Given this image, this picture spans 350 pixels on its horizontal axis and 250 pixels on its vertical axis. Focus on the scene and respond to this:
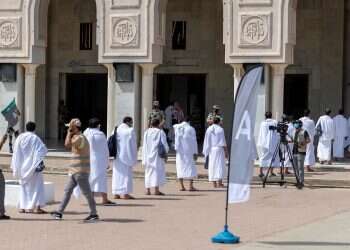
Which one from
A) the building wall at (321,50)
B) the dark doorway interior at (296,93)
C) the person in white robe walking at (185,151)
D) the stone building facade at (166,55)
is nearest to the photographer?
the person in white robe walking at (185,151)

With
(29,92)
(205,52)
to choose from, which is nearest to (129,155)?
(29,92)

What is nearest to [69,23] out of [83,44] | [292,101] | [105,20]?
[83,44]

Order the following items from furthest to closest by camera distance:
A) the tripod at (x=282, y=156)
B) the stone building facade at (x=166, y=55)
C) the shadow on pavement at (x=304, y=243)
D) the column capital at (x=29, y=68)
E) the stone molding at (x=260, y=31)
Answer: the column capital at (x=29, y=68)
the stone building facade at (x=166, y=55)
the stone molding at (x=260, y=31)
the tripod at (x=282, y=156)
the shadow on pavement at (x=304, y=243)

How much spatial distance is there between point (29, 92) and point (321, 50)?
9.82 meters

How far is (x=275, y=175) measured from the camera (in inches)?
812

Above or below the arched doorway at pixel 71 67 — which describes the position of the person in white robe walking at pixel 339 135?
below

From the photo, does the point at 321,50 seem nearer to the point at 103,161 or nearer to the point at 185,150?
the point at 185,150

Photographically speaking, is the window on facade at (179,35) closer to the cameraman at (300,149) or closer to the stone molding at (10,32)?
the stone molding at (10,32)

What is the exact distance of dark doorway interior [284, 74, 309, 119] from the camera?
28766 mm

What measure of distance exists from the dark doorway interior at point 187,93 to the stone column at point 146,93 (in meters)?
5.86

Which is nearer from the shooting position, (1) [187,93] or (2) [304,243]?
(2) [304,243]

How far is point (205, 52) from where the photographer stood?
29.7 metres

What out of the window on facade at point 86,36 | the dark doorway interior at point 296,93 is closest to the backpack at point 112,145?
the dark doorway interior at point 296,93

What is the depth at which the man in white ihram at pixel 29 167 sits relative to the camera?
46.3ft
